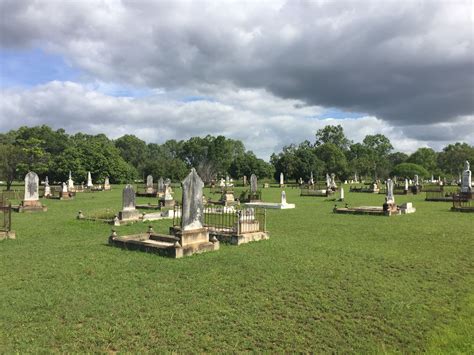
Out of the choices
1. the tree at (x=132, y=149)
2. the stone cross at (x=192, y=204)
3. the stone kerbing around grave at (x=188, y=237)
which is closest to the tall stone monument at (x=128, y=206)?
the stone kerbing around grave at (x=188, y=237)

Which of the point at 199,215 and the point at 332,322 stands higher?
the point at 199,215

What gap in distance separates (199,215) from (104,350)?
21.7 ft

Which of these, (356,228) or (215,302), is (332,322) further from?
(356,228)

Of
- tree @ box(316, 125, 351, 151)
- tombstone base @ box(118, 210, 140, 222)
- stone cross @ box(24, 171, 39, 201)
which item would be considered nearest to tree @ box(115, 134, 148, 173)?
tree @ box(316, 125, 351, 151)

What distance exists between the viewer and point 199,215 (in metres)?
11.7

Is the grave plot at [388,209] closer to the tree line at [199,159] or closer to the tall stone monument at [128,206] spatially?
the tall stone monument at [128,206]

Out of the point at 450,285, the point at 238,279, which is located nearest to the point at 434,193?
the point at 450,285

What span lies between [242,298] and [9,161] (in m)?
53.4

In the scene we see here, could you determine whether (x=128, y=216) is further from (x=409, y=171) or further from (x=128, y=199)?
(x=409, y=171)

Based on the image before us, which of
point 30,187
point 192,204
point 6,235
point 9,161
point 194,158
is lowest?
point 6,235

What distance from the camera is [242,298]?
23.6 feet

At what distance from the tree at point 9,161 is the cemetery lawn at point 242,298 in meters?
42.8

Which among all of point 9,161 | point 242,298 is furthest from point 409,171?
point 242,298

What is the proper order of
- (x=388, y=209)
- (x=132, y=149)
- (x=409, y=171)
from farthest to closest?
(x=132, y=149) → (x=409, y=171) → (x=388, y=209)
